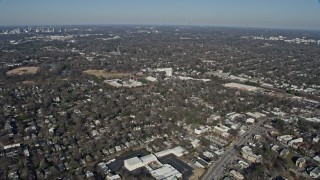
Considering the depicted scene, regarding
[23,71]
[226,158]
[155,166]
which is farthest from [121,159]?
[23,71]

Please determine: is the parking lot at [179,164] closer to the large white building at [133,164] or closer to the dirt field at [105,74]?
the large white building at [133,164]

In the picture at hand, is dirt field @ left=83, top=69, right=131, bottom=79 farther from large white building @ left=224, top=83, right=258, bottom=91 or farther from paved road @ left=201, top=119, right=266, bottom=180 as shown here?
paved road @ left=201, top=119, right=266, bottom=180

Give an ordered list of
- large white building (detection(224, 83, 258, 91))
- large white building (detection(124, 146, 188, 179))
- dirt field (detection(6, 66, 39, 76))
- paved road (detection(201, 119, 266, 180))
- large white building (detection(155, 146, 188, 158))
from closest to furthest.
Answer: large white building (detection(124, 146, 188, 179))
paved road (detection(201, 119, 266, 180))
large white building (detection(155, 146, 188, 158))
large white building (detection(224, 83, 258, 91))
dirt field (detection(6, 66, 39, 76))

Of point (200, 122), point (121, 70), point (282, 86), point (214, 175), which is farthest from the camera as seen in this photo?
point (121, 70)

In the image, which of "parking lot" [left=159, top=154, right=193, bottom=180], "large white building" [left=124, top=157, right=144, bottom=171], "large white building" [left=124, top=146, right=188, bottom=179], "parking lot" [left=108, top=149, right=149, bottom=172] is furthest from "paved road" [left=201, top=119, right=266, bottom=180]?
"parking lot" [left=108, top=149, right=149, bottom=172]

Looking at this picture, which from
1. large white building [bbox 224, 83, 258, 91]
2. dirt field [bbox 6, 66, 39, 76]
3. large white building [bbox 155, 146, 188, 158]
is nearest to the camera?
large white building [bbox 155, 146, 188, 158]

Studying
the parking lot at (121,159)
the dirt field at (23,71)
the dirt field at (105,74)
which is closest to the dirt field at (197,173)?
the parking lot at (121,159)

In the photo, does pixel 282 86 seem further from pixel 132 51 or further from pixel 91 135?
pixel 132 51

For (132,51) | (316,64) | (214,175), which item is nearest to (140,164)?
(214,175)
